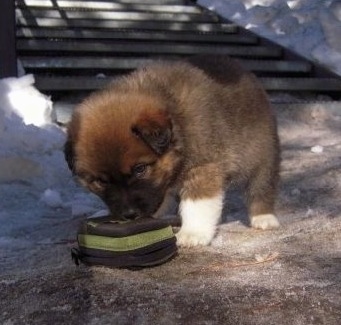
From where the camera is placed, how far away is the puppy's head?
11.0 feet

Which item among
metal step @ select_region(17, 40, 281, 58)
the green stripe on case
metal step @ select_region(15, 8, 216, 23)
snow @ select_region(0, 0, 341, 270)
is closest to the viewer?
the green stripe on case

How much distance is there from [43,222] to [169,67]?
4.11ft

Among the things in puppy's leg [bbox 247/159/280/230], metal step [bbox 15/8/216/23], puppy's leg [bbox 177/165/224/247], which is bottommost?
metal step [bbox 15/8/216/23]

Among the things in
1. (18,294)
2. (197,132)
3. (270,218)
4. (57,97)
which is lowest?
(57,97)

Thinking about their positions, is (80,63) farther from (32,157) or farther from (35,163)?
(35,163)

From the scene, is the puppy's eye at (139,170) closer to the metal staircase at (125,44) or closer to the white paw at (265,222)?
the white paw at (265,222)

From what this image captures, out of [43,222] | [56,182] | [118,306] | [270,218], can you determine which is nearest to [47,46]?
[56,182]

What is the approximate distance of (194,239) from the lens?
369 centimetres

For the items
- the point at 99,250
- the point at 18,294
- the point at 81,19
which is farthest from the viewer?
the point at 81,19

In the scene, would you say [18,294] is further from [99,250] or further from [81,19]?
[81,19]

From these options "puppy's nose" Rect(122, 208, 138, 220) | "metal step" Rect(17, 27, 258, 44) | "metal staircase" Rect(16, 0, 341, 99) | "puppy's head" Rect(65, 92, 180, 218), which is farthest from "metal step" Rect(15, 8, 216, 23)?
"puppy's nose" Rect(122, 208, 138, 220)

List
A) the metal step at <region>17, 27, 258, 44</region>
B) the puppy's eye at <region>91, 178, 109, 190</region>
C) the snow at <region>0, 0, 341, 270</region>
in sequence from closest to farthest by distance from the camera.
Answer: the puppy's eye at <region>91, 178, 109, 190</region>
the snow at <region>0, 0, 341, 270</region>
the metal step at <region>17, 27, 258, 44</region>

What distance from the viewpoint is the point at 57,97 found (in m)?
7.27

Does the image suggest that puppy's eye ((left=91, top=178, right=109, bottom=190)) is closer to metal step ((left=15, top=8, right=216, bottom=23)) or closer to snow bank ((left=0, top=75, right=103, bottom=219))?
snow bank ((left=0, top=75, right=103, bottom=219))
